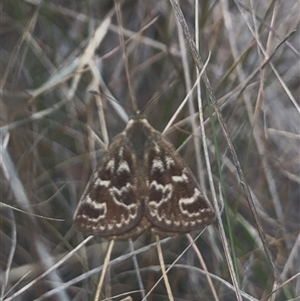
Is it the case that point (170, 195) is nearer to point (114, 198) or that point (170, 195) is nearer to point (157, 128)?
point (114, 198)

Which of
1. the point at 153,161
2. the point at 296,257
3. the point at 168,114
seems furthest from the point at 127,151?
the point at 296,257

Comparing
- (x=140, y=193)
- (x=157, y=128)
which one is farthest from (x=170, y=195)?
(x=157, y=128)

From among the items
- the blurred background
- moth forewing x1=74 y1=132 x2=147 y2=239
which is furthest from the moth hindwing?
the blurred background

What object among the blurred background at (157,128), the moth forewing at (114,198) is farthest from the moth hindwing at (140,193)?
the blurred background at (157,128)

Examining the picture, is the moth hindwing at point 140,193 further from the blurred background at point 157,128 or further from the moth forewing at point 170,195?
the blurred background at point 157,128

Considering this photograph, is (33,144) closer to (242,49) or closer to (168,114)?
(168,114)
